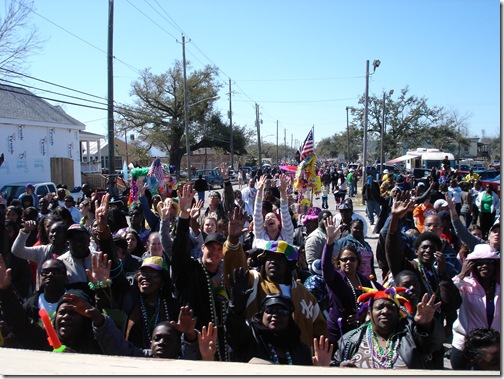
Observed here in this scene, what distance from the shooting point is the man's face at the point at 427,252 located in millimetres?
4773

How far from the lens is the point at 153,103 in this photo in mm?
59125

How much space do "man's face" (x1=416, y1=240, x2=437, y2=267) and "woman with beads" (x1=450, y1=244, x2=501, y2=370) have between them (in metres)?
0.53

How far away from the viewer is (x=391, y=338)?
11.0ft

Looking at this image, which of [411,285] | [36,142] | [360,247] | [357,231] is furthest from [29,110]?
[411,285]

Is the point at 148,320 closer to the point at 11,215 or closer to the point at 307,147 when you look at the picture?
the point at 11,215

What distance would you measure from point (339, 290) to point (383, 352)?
109cm

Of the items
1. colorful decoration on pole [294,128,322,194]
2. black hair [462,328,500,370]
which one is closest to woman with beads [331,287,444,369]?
black hair [462,328,500,370]

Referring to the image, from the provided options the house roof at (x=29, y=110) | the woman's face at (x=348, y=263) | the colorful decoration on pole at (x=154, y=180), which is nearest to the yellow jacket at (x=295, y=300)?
the woman's face at (x=348, y=263)

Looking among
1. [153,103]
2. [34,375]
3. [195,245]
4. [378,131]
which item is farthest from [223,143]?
[34,375]

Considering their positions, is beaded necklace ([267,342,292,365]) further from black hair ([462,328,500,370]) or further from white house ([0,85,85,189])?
white house ([0,85,85,189])

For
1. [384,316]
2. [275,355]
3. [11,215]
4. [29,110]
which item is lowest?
[275,355]

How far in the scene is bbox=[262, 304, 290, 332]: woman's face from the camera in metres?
3.37

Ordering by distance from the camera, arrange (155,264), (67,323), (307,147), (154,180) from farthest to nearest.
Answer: (307,147), (154,180), (155,264), (67,323)

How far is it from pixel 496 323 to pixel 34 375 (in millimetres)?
3317
